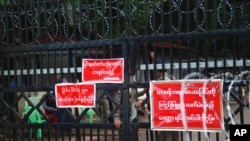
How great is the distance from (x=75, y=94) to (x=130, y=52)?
89 centimetres

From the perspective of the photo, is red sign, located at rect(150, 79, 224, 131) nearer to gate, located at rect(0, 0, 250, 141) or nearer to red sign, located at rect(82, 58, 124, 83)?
gate, located at rect(0, 0, 250, 141)

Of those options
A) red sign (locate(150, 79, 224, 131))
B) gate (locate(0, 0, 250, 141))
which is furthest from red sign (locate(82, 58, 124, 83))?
red sign (locate(150, 79, 224, 131))

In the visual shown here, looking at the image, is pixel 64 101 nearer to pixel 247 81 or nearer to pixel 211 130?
pixel 211 130

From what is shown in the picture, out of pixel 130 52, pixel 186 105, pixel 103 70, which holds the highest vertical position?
pixel 130 52

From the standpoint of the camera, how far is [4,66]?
5.59 m

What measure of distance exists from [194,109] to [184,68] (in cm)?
47

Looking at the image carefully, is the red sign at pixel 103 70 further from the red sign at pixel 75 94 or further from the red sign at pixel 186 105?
the red sign at pixel 186 105

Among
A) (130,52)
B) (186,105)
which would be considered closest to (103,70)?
(130,52)

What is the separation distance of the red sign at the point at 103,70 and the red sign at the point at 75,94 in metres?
0.11

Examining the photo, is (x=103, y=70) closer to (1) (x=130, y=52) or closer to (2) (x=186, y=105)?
(1) (x=130, y=52)

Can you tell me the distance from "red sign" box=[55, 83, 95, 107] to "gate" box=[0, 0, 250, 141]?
92 millimetres

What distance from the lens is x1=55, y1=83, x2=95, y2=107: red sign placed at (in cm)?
486

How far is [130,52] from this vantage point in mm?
4660

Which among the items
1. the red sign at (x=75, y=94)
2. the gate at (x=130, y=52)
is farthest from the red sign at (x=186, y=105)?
the red sign at (x=75, y=94)
